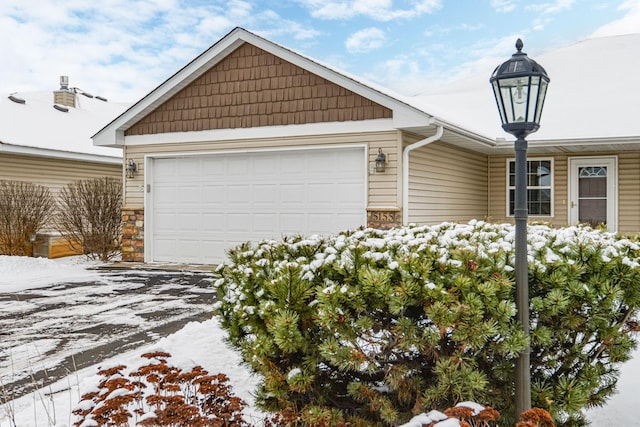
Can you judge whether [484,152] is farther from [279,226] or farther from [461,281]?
[461,281]

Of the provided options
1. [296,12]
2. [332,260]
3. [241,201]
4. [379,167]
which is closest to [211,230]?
[241,201]

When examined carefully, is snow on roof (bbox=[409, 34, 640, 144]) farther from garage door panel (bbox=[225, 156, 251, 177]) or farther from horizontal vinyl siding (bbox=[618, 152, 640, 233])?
garage door panel (bbox=[225, 156, 251, 177])

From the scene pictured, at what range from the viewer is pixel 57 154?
47.0 feet

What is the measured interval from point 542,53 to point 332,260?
17.3m

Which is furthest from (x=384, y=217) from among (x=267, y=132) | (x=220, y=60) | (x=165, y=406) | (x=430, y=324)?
(x=165, y=406)

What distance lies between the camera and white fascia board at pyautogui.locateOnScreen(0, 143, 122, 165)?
1334cm

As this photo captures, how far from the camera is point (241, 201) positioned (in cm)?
1095

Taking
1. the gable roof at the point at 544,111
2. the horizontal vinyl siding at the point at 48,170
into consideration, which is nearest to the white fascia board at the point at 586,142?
the gable roof at the point at 544,111

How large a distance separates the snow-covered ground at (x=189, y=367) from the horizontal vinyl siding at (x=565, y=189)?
8393 mm

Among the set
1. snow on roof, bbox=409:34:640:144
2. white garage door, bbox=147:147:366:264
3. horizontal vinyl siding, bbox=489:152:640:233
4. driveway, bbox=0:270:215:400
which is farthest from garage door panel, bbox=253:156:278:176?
horizontal vinyl siding, bbox=489:152:640:233

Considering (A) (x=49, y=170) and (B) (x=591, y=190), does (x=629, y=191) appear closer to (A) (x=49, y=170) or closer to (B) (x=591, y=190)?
(B) (x=591, y=190)

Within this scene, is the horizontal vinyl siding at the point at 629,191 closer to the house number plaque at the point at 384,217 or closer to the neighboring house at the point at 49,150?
the house number plaque at the point at 384,217

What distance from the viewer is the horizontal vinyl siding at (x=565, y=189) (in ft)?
39.5

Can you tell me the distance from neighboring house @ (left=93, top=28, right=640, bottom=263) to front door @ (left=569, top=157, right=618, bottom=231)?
0.07 feet
